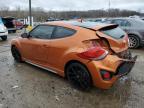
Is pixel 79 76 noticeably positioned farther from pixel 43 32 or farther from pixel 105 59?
pixel 43 32

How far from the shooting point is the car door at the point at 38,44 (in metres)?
5.55

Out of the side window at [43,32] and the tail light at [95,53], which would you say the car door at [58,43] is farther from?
the tail light at [95,53]

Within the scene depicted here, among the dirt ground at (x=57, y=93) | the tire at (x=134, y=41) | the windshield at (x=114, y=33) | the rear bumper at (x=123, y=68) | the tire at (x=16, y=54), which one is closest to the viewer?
the dirt ground at (x=57, y=93)

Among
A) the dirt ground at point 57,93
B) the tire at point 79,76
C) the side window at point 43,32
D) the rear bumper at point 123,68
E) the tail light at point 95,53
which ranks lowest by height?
the dirt ground at point 57,93

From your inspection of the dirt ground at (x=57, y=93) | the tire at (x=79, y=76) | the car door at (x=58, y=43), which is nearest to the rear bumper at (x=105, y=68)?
the tire at (x=79, y=76)

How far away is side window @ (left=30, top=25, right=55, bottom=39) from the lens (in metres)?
5.58

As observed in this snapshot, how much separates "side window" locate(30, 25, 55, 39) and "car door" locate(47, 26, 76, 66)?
21cm

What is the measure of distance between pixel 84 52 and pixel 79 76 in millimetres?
585

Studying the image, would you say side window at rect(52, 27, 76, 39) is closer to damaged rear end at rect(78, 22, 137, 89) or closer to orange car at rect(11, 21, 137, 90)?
orange car at rect(11, 21, 137, 90)

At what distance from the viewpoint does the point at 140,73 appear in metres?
5.98

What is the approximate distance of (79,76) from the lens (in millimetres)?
4703

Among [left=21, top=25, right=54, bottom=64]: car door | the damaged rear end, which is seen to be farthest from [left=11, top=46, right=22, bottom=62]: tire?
the damaged rear end

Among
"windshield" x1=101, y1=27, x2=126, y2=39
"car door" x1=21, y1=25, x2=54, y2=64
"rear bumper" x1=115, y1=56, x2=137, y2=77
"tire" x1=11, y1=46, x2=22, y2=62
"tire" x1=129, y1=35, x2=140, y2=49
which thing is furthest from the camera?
"tire" x1=129, y1=35, x2=140, y2=49

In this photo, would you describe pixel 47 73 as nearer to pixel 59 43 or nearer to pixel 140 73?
pixel 59 43
